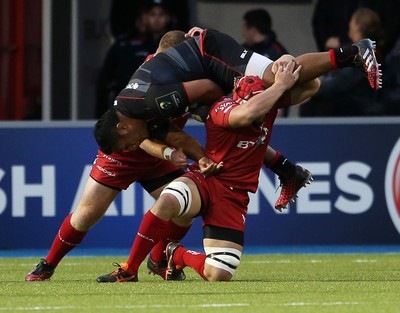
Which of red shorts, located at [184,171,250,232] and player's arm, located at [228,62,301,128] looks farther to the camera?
red shorts, located at [184,171,250,232]

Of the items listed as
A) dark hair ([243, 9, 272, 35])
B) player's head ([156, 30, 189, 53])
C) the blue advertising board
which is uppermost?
player's head ([156, 30, 189, 53])

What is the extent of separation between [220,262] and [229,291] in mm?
664

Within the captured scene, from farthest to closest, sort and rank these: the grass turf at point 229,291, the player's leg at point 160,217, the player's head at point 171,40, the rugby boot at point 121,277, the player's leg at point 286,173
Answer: the player's leg at point 286,173 → the player's head at point 171,40 → the rugby boot at point 121,277 → the player's leg at point 160,217 → the grass turf at point 229,291

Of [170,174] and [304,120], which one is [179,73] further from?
[304,120]

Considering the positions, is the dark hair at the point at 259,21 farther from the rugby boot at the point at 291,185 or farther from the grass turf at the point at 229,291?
the rugby boot at the point at 291,185

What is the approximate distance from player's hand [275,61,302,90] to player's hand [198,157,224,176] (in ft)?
2.38

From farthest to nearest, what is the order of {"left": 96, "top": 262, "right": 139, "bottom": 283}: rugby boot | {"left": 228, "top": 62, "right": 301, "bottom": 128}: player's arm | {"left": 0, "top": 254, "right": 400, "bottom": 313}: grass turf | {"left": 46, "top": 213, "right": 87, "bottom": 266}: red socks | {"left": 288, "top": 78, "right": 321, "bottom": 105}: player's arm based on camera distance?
1. {"left": 46, "top": 213, "right": 87, "bottom": 266}: red socks
2. {"left": 288, "top": 78, "right": 321, "bottom": 105}: player's arm
3. {"left": 96, "top": 262, "right": 139, "bottom": 283}: rugby boot
4. {"left": 228, "top": 62, "right": 301, "bottom": 128}: player's arm
5. {"left": 0, "top": 254, "right": 400, "bottom": 313}: grass turf

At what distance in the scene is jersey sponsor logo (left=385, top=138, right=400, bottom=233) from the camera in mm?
13930

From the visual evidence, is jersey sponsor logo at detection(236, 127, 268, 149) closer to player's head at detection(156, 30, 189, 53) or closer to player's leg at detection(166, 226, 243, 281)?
player's leg at detection(166, 226, 243, 281)

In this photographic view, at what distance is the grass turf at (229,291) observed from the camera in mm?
7996

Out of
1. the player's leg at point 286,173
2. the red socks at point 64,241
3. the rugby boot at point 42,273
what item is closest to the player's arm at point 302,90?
the player's leg at point 286,173

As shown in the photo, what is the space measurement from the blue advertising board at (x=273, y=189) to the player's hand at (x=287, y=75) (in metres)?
4.32

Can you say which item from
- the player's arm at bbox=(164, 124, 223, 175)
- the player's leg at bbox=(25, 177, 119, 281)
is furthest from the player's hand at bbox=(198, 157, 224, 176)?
the player's leg at bbox=(25, 177, 119, 281)

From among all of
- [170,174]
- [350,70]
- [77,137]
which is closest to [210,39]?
[170,174]
